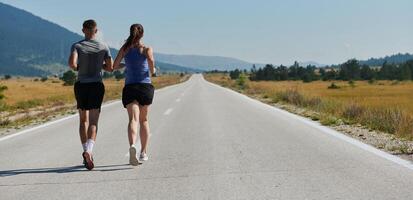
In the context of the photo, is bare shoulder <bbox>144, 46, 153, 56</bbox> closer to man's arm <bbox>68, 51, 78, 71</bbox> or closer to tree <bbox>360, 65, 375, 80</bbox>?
man's arm <bbox>68, 51, 78, 71</bbox>

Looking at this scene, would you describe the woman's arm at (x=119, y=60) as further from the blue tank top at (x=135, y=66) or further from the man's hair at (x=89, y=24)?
the man's hair at (x=89, y=24)

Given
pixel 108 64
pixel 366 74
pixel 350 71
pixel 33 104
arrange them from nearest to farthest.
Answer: pixel 108 64 → pixel 33 104 → pixel 350 71 → pixel 366 74

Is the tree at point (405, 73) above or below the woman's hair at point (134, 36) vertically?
below

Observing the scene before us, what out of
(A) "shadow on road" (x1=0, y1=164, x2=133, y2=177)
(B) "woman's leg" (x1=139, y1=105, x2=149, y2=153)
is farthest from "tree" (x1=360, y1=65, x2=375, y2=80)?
(A) "shadow on road" (x1=0, y1=164, x2=133, y2=177)

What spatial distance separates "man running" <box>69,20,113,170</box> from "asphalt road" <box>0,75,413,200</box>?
570 millimetres

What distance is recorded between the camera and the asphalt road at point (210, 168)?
18.7 feet

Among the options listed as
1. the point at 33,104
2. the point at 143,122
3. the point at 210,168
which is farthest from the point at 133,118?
the point at 33,104

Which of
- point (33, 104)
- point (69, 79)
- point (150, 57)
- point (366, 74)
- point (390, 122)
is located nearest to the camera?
A: point (150, 57)

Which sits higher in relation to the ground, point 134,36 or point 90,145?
point 134,36

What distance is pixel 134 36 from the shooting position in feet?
23.7

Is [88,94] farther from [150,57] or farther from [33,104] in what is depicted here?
[33,104]

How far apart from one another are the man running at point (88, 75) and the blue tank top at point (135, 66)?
0.36 metres

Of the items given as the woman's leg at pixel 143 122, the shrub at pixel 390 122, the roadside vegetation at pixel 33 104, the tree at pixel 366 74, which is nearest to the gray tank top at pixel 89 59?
the woman's leg at pixel 143 122

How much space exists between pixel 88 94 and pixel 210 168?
1.92 meters
